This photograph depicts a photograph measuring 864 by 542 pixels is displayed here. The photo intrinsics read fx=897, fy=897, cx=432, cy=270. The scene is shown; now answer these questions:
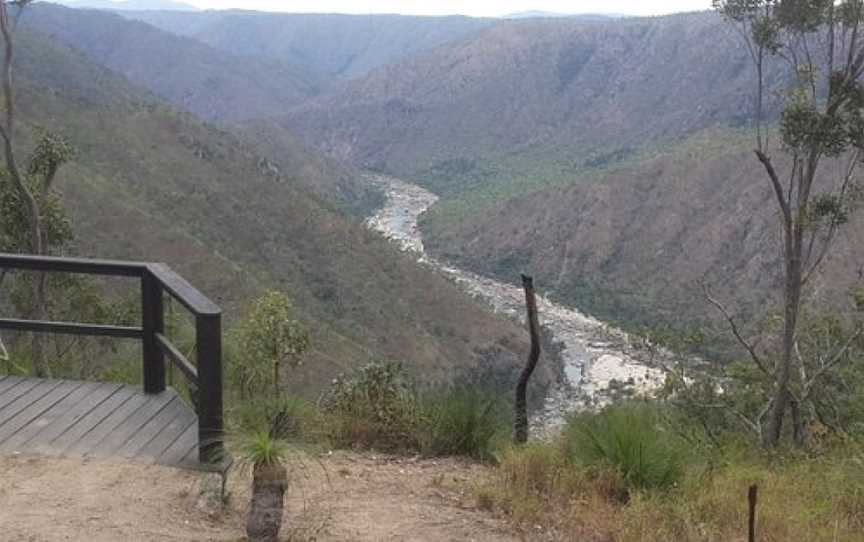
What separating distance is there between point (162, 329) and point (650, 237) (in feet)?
186

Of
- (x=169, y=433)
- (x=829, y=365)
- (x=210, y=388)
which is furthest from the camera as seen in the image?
(x=829, y=365)

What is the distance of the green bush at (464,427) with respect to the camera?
5715 mm

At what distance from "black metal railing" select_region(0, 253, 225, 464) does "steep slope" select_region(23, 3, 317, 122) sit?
442 ft

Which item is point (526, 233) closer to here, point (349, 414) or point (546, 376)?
point (546, 376)

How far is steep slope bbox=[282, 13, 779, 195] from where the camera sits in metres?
93.9

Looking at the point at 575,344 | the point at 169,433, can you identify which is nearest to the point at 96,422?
the point at 169,433

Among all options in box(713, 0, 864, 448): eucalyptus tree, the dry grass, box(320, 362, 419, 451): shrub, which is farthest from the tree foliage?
box(713, 0, 864, 448): eucalyptus tree

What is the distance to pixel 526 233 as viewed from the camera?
215ft

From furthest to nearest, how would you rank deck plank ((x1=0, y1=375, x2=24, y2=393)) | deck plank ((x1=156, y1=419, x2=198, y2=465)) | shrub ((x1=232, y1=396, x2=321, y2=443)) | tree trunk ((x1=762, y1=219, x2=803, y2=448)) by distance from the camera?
tree trunk ((x1=762, y1=219, x2=803, y2=448))
deck plank ((x1=0, y1=375, x2=24, y2=393))
shrub ((x1=232, y1=396, x2=321, y2=443))
deck plank ((x1=156, y1=419, x2=198, y2=465))

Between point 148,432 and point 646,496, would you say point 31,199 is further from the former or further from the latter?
point 646,496

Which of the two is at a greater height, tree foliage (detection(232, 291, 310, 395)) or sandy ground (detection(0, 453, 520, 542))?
sandy ground (detection(0, 453, 520, 542))

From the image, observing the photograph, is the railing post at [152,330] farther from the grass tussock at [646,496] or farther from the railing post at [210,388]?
the grass tussock at [646,496]

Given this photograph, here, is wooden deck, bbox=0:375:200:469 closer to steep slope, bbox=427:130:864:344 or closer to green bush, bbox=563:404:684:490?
green bush, bbox=563:404:684:490

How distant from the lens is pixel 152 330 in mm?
5266
